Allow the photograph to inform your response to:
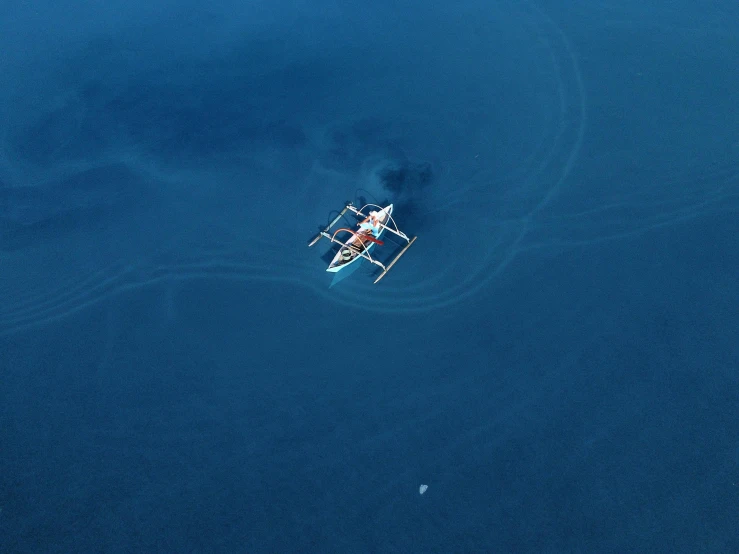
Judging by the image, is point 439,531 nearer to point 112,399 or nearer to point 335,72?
point 112,399

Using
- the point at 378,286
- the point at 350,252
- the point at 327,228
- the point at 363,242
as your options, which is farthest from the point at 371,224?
the point at 378,286

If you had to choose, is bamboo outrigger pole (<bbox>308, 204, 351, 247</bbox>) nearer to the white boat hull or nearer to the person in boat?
the white boat hull

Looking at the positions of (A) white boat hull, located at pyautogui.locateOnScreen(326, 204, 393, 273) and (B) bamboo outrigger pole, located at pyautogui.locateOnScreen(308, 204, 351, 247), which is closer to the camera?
(A) white boat hull, located at pyautogui.locateOnScreen(326, 204, 393, 273)

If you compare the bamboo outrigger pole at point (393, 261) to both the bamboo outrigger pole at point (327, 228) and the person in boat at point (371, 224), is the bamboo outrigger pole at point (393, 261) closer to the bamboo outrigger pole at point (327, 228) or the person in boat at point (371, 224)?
the person in boat at point (371, 224)

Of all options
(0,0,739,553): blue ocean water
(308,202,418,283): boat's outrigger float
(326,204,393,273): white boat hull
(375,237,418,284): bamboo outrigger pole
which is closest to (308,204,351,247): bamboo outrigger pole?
(308,202,418,283): boat's outrigger float

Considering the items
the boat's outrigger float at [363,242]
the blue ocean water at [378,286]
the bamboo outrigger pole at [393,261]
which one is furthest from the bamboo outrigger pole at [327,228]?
the bamboo outrigger pole at [393,261]

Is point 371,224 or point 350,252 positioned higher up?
point 371,224

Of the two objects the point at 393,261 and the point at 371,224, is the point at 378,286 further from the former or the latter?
the point at 371,224

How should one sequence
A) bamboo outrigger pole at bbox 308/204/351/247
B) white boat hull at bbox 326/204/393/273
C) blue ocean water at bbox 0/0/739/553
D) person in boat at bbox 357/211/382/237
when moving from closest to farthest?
blue ocean water at bbox 0/0/739/553, white boat hull at bbox 326/204/393/273, person in boat at bbox 357/211/382/237, bamboo outrigger pole at bbox 308/204/351/247

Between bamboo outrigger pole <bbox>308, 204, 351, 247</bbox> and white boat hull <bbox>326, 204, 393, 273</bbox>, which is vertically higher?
bamboo outrigger pole <bbox>308, 204, 351, 247</bbox>

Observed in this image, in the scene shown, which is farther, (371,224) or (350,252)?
(371,224)
